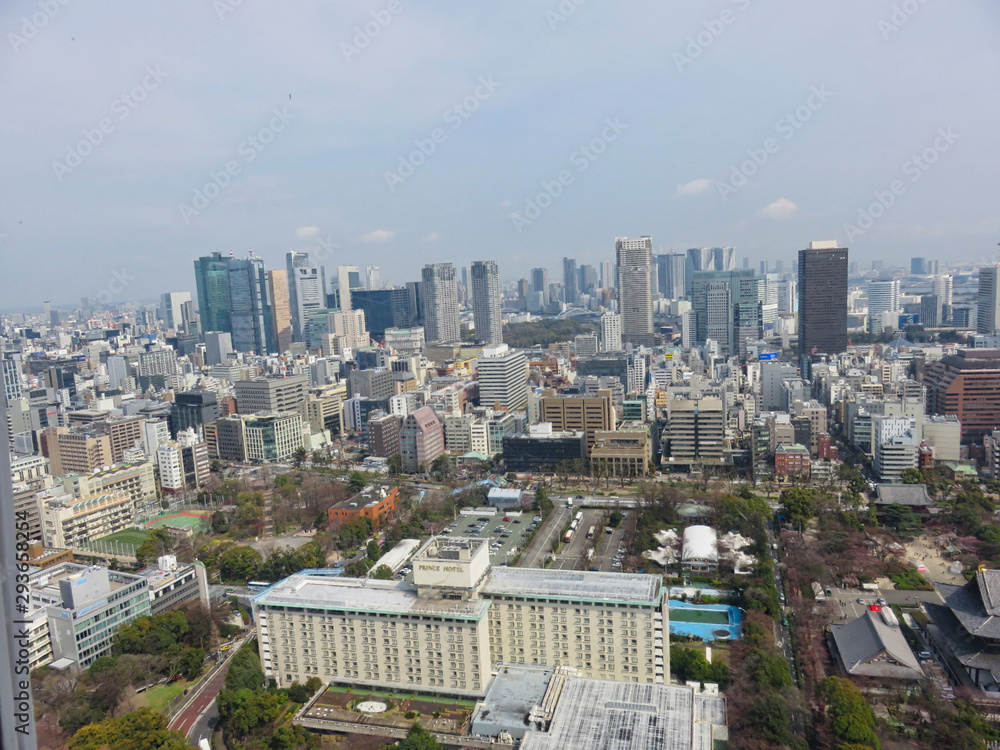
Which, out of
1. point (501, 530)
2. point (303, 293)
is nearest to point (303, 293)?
point (303, 293)

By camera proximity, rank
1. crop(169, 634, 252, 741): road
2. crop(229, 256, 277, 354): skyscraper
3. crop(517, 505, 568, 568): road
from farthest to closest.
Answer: crop(229, 256, 277, 354): skyscraper → crop(517, 505, 568, 568): road → crop(169, 634, 252, 741): road

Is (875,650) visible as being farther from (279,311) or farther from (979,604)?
(279,311)

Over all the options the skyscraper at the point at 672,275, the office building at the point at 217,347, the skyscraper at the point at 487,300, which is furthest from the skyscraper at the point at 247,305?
the skyscraper at the point at 672,275

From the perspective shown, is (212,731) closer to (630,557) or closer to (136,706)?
(136,706)

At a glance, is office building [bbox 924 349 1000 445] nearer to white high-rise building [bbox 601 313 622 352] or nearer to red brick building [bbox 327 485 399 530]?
red brick building [bbox 327 485 399 530]

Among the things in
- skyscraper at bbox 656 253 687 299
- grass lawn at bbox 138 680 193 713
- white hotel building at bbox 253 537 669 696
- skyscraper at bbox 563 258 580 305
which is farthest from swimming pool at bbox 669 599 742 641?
skyscraper at bbox 563 258 580 305
